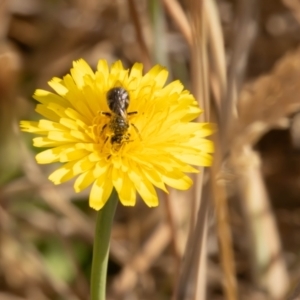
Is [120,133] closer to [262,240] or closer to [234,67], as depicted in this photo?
[234,67]

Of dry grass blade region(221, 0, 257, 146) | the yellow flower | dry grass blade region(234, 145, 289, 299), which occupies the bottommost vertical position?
Result: dry grass blade region(234, 145, 289, 299)

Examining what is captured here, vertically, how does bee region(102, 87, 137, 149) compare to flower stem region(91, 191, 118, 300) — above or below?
above

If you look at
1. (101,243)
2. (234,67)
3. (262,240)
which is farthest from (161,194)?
(101,243)

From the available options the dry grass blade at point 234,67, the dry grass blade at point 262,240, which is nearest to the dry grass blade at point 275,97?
the dry grass blade at point 234,67

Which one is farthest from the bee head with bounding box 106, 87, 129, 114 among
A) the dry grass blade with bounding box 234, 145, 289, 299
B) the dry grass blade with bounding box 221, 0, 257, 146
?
the dry grass blade with bounding box 234, 145, 289, 299

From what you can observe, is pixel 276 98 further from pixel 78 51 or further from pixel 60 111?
pixel 78 51

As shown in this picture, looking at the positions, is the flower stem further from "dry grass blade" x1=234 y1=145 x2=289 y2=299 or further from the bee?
"dry grass blade" x1=234 y1=145 x2=289 y2=299

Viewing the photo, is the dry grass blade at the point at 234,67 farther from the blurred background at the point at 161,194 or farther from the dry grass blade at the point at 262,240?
the dry grass blade at the point at 262,240
